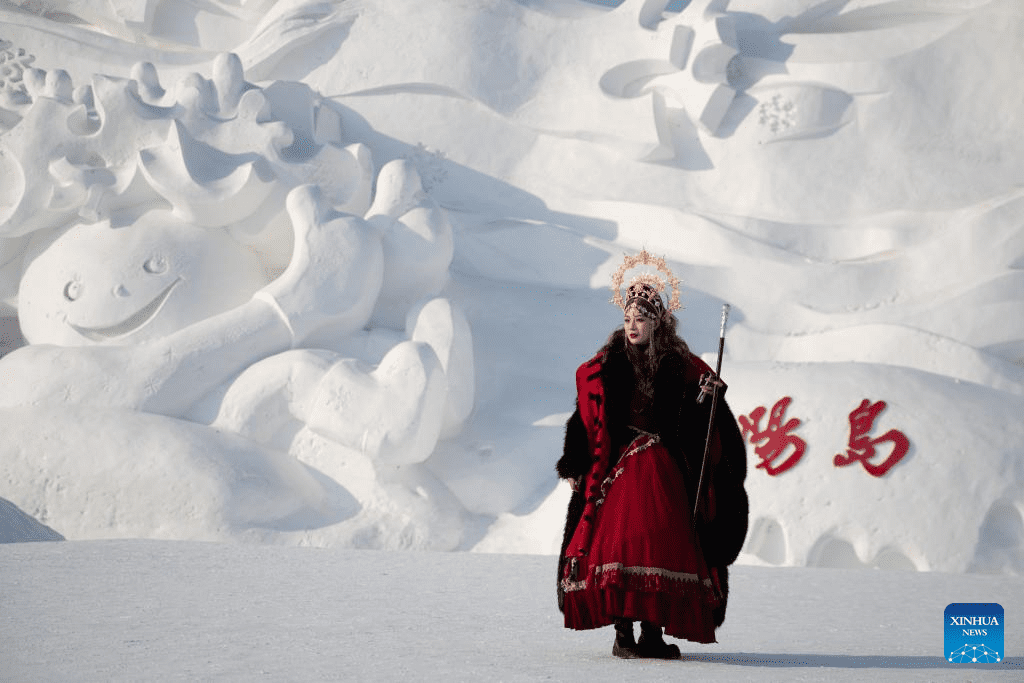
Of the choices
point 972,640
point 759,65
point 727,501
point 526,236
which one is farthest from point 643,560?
point 759,65

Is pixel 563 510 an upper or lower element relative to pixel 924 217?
lower

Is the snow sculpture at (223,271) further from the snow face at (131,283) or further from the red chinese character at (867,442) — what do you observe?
the red chinese character at (867,442)

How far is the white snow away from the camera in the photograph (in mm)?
5121

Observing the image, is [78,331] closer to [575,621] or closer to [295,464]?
[295,464]

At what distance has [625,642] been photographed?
366cm

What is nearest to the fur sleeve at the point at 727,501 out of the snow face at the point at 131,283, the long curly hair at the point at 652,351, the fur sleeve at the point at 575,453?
the long curly hair at the point at 652,351

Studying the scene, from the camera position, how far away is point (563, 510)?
6457mm

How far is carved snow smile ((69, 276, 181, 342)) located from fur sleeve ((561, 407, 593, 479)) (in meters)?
3.75

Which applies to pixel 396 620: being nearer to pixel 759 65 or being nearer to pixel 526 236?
pixel 526 236

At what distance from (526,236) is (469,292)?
0.53 metres

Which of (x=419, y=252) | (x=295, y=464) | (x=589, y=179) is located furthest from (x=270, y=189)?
(x=589, y=179)

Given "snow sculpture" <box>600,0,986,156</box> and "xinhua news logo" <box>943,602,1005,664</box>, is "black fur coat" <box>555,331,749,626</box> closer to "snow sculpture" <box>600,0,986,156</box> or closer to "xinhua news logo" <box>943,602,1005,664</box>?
"xinhua news logo" <box>943,602,1005,664</box>

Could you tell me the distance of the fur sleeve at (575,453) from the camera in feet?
12.5

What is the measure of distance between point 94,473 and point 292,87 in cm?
272
